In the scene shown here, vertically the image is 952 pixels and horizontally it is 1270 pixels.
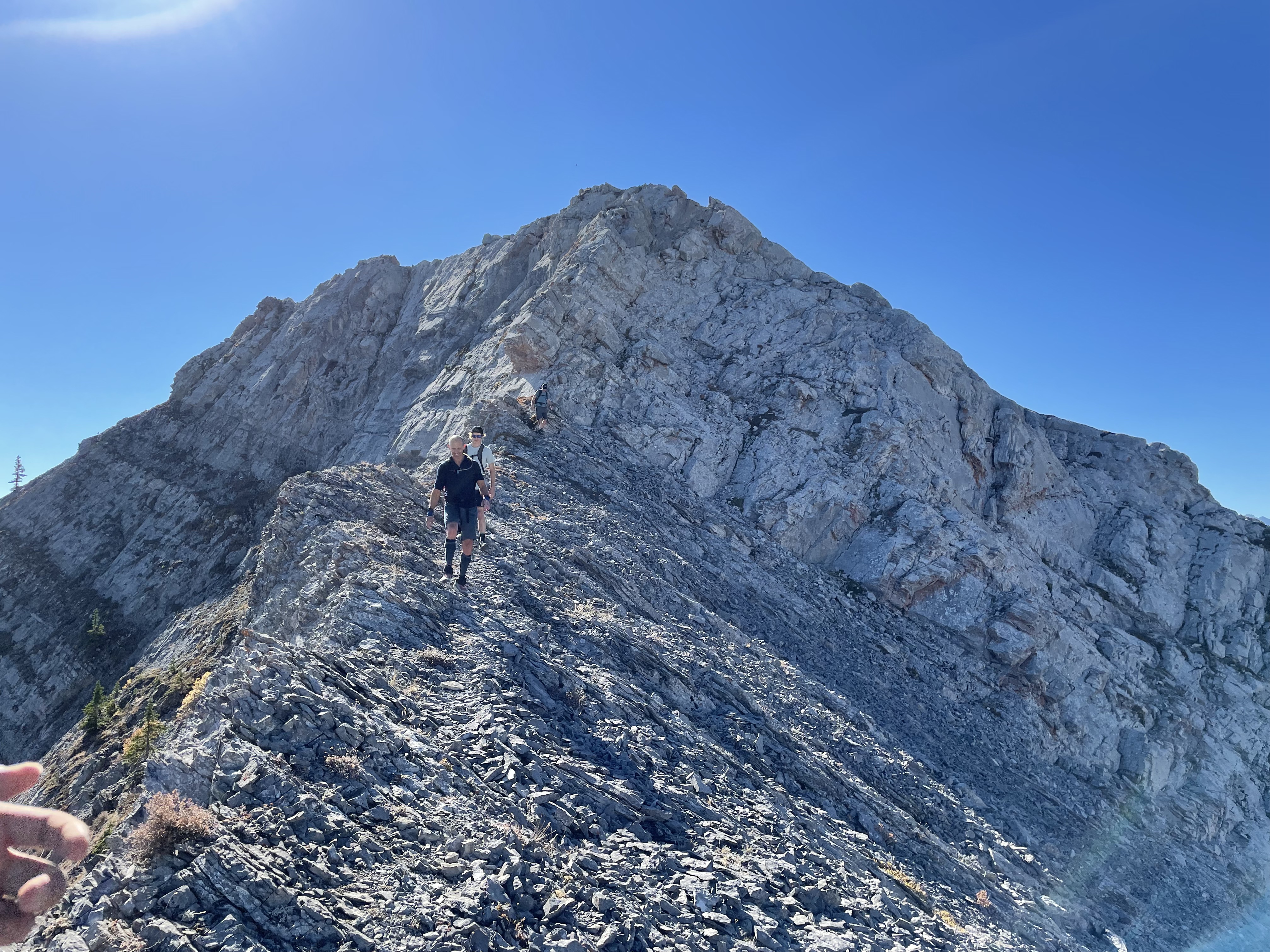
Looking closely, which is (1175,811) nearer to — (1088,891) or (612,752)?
(1088,891)

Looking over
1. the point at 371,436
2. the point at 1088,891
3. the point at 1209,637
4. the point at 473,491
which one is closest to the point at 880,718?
the point at 1088,891

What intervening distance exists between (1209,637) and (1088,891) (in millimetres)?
25731

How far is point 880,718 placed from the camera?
2269cm

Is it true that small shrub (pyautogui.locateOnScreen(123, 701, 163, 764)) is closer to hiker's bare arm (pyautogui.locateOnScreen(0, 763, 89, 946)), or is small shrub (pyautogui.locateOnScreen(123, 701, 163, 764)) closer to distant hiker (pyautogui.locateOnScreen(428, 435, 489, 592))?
distant hiker (pyautogui.locateOnScreen(428, 435, 489, 592))

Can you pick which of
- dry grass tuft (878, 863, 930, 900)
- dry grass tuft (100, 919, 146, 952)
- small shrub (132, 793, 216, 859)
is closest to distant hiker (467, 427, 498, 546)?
small shrub (132, 793, 216, 859)

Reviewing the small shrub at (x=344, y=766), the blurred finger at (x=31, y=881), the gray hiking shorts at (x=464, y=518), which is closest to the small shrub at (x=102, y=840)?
the small shrub at (x=344, y=766)

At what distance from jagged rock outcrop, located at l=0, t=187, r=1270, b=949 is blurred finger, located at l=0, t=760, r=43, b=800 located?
2703mm

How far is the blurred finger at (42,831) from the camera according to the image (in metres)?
3.02

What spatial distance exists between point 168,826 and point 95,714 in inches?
912

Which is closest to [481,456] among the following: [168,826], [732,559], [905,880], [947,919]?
[168,826]

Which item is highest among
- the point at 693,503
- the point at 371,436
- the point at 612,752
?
the point at 371,436

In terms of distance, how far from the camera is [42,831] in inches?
121

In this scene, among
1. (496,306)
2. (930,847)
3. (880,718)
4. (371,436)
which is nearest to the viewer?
(930,847)

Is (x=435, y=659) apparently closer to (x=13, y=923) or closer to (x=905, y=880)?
(x=13, y=923)
